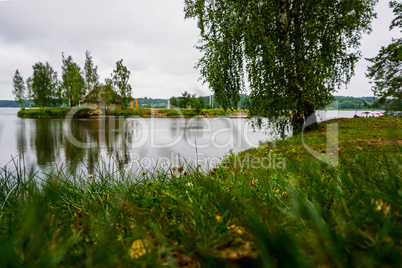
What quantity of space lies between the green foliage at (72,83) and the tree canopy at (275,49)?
4458 cm

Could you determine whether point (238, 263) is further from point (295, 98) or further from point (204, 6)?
point (204, 6)

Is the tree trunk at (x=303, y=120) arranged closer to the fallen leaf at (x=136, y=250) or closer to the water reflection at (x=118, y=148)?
the water reflection at (x=118, y=148)

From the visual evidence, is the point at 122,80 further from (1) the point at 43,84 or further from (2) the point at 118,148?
(2) the point at 118,148

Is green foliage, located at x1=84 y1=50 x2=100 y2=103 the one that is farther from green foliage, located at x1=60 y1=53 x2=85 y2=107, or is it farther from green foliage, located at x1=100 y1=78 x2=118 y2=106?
green foliage, located at x1=100 y1=78 x2=118 y2=106

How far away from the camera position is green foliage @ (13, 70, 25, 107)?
5566cm

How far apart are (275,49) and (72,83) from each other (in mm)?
48311

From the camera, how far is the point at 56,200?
5.35ft

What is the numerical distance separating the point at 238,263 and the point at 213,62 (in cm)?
645

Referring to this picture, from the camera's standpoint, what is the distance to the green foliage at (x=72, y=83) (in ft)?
142

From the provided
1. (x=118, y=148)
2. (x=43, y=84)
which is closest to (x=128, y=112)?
(x=43, y=84)

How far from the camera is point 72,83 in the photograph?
4372 cm

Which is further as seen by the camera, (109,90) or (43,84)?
(43,84)

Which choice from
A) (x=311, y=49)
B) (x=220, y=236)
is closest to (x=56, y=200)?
(x=220, y=236)

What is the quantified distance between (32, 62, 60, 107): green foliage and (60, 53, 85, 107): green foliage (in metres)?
4.23
